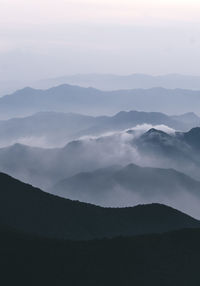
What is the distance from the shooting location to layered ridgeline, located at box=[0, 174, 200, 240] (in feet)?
438

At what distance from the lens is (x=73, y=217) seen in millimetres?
143625

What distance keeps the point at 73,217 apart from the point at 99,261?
159 feet

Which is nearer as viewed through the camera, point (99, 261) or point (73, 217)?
point (99, 261)

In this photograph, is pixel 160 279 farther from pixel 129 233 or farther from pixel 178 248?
pixel 129 233

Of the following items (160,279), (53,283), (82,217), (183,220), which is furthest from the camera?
(183,220)

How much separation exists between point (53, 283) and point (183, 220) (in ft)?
248

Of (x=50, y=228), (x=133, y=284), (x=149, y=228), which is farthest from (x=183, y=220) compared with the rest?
(x=133, y=284)

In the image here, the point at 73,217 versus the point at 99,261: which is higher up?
the point at 73,217

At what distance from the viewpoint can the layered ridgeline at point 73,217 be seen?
134 metres

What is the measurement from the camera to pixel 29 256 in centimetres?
9381

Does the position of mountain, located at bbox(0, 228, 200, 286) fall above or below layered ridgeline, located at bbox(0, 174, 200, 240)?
below

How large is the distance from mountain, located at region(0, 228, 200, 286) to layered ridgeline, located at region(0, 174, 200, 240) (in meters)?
28.7

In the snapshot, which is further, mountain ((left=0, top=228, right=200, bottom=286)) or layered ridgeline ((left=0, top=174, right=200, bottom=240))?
layered ridgeline ((left=0, top=174, right=200, bottom=240))

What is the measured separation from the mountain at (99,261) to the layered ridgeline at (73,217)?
94.3ft
